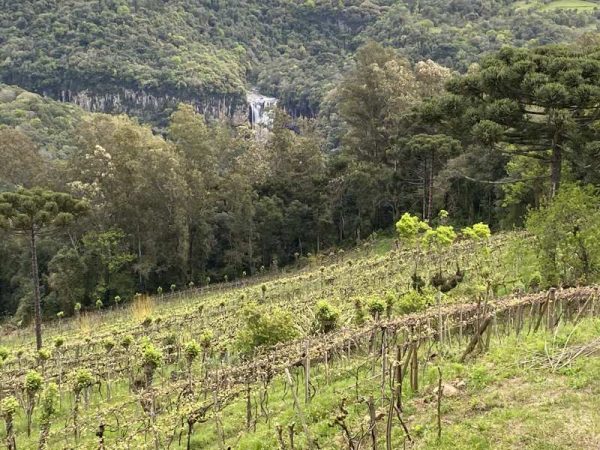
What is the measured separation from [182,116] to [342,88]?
1160 centimetres

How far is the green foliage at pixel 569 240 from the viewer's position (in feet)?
42.3

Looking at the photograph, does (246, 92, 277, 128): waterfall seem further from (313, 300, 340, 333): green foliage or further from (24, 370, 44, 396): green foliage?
(24, 370, 44, 396): green foliage

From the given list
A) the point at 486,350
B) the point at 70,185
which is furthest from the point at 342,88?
the point at 486,350

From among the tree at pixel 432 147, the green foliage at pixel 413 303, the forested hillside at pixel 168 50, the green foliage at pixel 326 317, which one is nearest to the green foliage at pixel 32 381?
the green foliage at pixel 326 317

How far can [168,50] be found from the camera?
Result: 100 meters

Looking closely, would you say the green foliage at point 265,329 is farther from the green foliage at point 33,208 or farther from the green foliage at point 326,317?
the green foliage at point 33,208

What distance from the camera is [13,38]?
9438 centimetres

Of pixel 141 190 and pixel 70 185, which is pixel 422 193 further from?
pixel 70 185

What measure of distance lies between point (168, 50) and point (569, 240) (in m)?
96.6

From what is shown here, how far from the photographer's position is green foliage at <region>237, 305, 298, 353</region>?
1204 cm

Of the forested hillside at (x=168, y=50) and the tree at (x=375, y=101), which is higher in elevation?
the forested hillside at (x=168, y=50)

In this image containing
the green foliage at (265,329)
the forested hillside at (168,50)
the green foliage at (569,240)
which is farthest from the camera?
the forested hillside at (168,50)

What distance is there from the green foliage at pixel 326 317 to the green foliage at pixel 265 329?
0.64 meters

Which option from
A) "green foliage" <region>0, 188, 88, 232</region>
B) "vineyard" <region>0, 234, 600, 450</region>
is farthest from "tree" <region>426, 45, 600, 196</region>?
"green foliage" <region>0, 188, 88, 232</region>
